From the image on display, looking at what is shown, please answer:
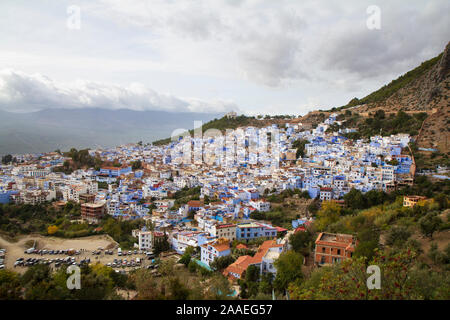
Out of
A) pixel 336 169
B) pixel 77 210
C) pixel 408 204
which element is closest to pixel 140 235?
pixel 77 210

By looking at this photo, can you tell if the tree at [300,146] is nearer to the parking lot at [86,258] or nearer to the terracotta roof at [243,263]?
the parking lot at [86,258]

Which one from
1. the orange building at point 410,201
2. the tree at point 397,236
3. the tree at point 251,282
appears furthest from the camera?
the orange building at point 410,201

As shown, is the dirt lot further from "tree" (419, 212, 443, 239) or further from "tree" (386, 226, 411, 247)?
"tree" (419, 212, 443, 239)

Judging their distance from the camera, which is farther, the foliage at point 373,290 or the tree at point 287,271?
the tree at point 287,271

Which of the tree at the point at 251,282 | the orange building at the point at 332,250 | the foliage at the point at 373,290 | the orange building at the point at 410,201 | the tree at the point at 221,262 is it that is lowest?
the tree at the point at 221,262

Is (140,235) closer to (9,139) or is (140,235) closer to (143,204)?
(143,204)

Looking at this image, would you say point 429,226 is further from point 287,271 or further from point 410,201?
point 410,201

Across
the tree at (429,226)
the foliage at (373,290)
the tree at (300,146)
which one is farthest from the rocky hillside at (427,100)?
the foliage at (373,290)

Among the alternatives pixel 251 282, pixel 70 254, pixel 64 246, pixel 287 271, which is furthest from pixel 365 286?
pixel 64 246
